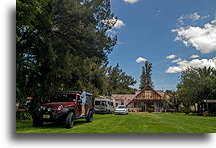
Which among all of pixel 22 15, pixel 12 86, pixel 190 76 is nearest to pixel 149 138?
pixel 12 86

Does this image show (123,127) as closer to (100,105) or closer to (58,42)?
(58,42)

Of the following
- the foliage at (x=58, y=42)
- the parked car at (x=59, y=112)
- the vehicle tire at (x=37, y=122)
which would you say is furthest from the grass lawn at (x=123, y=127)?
the foliage at (x=58, y=42)

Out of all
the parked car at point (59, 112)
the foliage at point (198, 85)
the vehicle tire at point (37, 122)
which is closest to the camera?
the parked car at point (59, 112)

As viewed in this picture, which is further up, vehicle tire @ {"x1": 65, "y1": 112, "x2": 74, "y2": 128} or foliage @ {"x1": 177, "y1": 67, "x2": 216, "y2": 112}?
foliage @ {"x1": 177, "y1": 67, "x2": 216, "y2": 112}

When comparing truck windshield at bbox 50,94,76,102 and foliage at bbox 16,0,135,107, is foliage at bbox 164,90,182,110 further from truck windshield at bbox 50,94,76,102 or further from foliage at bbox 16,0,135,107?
truck windshield at bbox 50,94,76,102

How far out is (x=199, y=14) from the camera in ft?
25.0

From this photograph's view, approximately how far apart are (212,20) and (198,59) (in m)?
1.48

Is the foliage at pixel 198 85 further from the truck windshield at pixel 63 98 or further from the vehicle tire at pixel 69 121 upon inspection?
the vehicle tire at pixel 69 121

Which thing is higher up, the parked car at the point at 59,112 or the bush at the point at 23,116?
the parked car at the point at 59,112

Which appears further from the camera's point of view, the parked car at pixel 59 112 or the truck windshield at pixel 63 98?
the truck windshield at pixel 63 98

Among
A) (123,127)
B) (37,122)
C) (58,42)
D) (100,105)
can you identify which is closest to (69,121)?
(37,122)

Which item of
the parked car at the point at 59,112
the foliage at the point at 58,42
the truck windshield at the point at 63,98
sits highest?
the foliage at the point at 58,42

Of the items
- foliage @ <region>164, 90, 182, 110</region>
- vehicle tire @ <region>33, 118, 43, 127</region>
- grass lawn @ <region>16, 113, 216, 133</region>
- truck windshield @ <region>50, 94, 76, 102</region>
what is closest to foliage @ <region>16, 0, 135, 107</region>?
truck windshield @ <region>50, 94, 76, 102</region>

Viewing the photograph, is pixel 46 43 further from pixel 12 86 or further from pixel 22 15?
pixel 12 86
